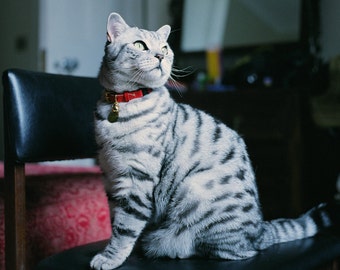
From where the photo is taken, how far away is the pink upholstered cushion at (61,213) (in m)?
1.22

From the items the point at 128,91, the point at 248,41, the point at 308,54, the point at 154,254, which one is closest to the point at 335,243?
the point at 154,254

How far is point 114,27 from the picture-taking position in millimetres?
940

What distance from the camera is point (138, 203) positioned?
2.97ft

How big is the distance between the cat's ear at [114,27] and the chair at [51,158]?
0.76 feet

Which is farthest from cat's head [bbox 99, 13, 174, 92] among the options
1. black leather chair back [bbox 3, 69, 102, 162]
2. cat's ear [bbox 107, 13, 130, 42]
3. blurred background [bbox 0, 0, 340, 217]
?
blurred background [bbox 0, 0, 340, 217]

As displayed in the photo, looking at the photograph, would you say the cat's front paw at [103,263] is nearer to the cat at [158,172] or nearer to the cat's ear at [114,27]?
the cat at [158,172]

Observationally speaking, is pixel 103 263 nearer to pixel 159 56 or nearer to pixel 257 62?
pixel 159 56

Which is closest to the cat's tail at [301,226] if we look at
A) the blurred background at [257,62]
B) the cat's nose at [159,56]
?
the cat's nose at [159,56]

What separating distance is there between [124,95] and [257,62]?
1.50 meters

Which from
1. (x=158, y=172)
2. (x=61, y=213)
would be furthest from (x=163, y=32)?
(x=61, y=213)

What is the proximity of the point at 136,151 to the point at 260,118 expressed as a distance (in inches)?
54.3

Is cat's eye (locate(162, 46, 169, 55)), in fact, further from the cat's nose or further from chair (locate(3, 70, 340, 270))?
chair (locate(3, 70, 340, 270))

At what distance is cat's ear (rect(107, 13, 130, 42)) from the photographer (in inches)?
36.5

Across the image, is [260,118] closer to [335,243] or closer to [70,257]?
[335,243]
